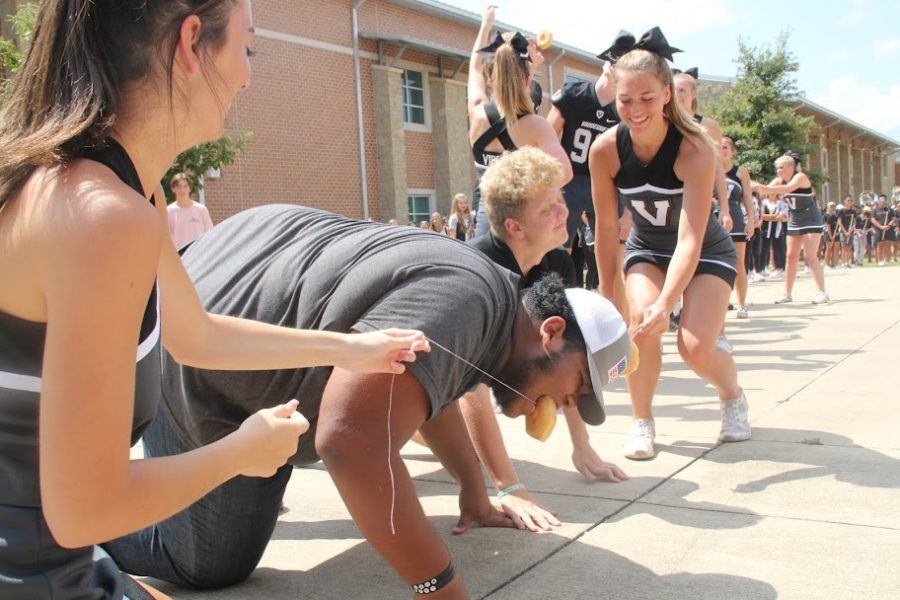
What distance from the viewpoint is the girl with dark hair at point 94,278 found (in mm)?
1097

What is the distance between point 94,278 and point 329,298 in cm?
111

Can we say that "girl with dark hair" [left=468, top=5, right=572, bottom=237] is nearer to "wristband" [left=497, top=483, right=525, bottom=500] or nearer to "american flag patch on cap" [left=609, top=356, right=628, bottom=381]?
"wristband" [left=497, top=483, right=525, bottom=500]

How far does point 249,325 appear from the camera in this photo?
1.78m

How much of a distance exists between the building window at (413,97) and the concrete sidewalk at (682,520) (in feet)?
63.0

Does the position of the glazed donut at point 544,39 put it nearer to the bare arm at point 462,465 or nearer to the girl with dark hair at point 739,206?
the bare arm at point 462,465

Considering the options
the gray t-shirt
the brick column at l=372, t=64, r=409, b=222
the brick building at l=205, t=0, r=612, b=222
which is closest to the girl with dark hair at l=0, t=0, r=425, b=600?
the gray t-shirt

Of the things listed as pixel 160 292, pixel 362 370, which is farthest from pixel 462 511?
pixel 160 292

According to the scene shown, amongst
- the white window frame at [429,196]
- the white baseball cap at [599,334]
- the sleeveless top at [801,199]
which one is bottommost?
the white baseball cap at [599,334]

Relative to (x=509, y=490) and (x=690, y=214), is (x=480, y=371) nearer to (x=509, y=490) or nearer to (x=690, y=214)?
(x=509, y=490)

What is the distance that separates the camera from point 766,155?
33438 mm

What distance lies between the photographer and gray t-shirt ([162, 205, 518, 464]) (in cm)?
209

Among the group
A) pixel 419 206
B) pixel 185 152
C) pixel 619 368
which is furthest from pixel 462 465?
pixel 419 206

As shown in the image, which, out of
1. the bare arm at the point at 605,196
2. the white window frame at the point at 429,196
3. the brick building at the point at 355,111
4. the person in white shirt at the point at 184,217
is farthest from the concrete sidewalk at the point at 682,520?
the white window frame at the point at 429,196

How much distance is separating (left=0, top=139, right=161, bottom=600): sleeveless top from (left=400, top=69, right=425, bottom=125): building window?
22405mm
